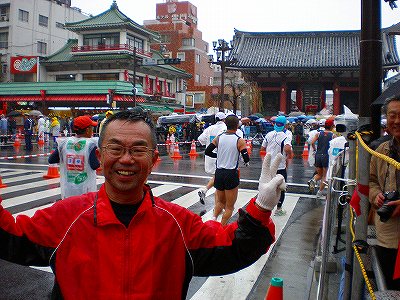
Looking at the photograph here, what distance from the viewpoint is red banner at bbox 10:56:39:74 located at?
4366cm

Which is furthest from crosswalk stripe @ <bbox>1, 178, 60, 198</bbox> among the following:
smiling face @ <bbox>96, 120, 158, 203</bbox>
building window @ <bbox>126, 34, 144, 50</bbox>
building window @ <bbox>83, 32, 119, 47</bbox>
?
building window @ <bbox>126, 34, 144, 50</bbox>

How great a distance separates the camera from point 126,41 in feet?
144

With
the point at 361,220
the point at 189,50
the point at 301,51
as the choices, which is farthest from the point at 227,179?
the point at 189,50

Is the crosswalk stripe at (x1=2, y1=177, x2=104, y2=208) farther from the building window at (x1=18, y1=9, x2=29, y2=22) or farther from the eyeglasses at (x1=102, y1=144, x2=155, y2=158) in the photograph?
the building window at (x1=18, y1=9, x2=29, y2=22)

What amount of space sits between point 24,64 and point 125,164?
155 feet

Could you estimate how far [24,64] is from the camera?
145ft

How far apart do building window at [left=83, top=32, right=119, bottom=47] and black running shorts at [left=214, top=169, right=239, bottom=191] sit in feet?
133

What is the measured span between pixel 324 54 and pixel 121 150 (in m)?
36.4

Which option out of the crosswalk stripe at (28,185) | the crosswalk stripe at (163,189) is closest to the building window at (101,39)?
the crosswalk stripe at (28,185)

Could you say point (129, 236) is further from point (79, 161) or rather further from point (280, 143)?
point (280, 143)

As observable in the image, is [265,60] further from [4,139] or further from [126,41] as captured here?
[4,139]

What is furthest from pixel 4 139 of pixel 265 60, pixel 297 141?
pixel 265 60

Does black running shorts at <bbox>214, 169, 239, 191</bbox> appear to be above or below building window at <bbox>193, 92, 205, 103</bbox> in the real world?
below

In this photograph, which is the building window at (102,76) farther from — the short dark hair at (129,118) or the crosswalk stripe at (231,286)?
the short dark hair at (129,118)
